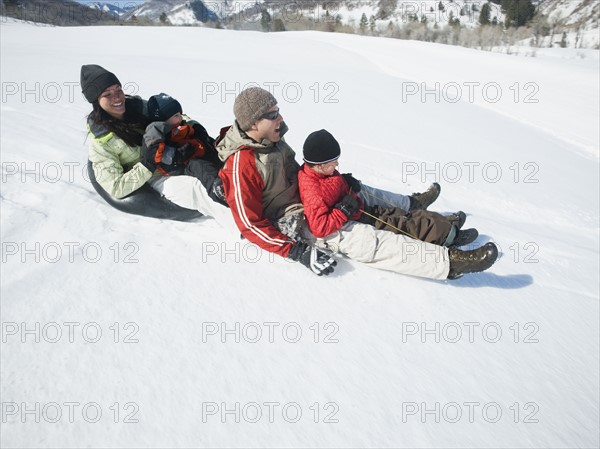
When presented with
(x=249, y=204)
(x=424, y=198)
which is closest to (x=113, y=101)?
(x=249, y=204)

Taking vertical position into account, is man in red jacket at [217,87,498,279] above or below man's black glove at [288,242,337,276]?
above

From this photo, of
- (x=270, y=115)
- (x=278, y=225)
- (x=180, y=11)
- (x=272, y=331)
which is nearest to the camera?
(x=272, y=331)

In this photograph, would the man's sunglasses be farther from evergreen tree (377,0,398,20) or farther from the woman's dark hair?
evergreen tree (377,0,398,20)

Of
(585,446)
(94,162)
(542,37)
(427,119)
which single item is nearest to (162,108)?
(94,162)

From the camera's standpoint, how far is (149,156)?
2.21 m

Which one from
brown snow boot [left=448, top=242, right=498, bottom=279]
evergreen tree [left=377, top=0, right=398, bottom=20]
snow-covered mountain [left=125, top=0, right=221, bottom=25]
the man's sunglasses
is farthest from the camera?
snow-covered mountain [left=125, top=0, right=221, bottom=25]

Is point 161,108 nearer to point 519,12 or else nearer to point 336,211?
point 336,211

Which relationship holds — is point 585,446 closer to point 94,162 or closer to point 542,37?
point 94,162

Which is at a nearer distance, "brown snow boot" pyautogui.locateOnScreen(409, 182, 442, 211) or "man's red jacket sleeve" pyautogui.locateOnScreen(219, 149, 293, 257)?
"man's red jacket sleeve" pyautogui.locateOnScreen(219, 149, 293, 257)

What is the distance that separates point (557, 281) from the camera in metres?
2.41

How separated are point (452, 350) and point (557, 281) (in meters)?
1.20

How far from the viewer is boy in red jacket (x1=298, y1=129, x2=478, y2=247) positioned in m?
2.08

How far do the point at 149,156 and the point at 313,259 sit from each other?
1186mm

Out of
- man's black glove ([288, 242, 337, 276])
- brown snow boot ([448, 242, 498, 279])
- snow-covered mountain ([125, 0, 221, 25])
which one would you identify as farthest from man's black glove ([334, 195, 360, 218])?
snow-covered mountain ([125, 0, 221, 25])
